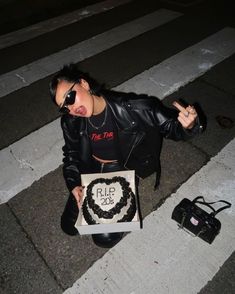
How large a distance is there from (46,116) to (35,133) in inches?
18.4

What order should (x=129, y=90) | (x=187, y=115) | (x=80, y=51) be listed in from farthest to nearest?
(x=80, y=51) → (x=129, y=90) → (x=187, y=115)

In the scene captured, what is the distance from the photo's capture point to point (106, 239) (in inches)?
131

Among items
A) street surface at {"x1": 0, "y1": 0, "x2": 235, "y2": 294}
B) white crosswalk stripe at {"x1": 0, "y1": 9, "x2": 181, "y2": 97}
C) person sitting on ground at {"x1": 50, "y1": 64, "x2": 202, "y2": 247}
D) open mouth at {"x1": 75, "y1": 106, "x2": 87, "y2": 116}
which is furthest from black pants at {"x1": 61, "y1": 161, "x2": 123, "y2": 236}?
white crosswalk stripe at {"x1": 0, "y1": 9, "x2": 181, "y2": 97}

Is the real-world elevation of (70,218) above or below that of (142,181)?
above

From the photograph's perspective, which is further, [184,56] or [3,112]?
[184,56]

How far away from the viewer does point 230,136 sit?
4523 millimetres

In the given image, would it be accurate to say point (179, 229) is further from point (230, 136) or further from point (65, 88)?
point (65, 88)

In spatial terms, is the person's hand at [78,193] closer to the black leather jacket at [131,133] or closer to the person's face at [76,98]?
the black leather jacket at [131,133]

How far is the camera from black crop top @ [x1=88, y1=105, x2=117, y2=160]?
3123 mm

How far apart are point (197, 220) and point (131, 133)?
1.25 metres

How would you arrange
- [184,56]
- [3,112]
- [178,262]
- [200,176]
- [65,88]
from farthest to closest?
[184,56]
[3,112]
[200,176]
[178,262]
[65,88]

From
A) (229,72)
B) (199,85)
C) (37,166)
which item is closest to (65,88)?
(37,166)

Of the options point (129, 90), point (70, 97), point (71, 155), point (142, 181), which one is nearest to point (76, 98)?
point (70, 97)

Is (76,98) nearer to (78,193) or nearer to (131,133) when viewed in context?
(131,133)
